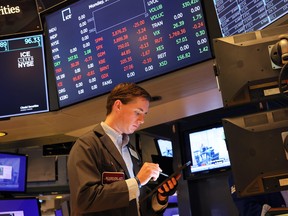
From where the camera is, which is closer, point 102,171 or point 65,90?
point 102,171

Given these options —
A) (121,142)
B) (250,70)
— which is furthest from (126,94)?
(250,70)

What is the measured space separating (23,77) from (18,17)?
0.64m

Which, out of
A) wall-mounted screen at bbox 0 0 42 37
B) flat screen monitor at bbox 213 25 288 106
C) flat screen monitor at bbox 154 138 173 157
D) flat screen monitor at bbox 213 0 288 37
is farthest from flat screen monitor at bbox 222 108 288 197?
flat screen monitor at bbox 154 138 173 157

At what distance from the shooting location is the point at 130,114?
1.94 m

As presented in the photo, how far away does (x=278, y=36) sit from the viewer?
149 centimetres

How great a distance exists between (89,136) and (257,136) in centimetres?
81

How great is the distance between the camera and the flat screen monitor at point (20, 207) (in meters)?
2.55

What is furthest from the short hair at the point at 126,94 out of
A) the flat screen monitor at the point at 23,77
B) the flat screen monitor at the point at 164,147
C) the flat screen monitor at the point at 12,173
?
the flat screen monitor at the point at 164,147

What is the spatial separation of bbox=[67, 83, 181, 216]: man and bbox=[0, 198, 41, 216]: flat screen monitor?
3.28 ft

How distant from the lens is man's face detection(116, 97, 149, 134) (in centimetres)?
194

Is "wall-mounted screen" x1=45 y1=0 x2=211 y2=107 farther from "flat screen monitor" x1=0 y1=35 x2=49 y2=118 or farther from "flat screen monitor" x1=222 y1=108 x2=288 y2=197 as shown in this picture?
"flat screen monitor" x1=222 y1=108 x2=288 y2=197

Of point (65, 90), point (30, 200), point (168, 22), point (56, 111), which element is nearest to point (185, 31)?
point (168, 22)

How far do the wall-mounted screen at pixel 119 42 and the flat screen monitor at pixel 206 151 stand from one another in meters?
1.20

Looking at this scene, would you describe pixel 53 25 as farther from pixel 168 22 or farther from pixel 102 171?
pixel 102 171
